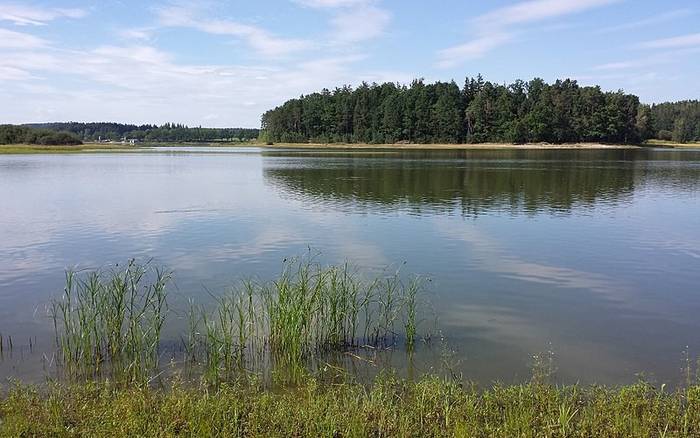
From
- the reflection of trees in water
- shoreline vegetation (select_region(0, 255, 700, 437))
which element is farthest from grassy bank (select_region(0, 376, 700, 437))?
the reflection of trees in water

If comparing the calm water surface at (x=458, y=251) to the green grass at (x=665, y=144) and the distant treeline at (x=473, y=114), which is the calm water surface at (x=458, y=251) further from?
the green grass at (x=665, y=144)

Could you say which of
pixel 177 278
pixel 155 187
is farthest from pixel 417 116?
pixel 177 278

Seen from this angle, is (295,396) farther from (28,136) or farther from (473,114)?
(28,136)

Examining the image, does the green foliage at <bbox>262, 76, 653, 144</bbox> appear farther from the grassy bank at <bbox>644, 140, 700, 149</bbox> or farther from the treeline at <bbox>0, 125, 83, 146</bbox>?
the treeline at <bbox>0, 125, 83, 146</bbox>

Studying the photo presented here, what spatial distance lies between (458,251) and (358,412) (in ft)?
45.4

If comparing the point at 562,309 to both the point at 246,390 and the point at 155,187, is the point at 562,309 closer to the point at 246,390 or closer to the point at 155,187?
the point at 246,390

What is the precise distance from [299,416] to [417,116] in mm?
157718

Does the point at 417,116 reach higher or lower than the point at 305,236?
higher

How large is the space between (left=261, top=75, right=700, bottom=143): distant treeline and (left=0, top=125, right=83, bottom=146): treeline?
226ft

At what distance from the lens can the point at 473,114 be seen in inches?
6058

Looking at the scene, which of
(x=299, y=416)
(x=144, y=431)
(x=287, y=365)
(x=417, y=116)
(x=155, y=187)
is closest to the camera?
(x=144, y=431)

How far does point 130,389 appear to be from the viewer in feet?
30.3

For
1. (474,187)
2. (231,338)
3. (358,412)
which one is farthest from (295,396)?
(474,187)

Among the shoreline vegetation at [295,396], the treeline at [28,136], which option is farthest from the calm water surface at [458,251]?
the treeline at [28,136]
